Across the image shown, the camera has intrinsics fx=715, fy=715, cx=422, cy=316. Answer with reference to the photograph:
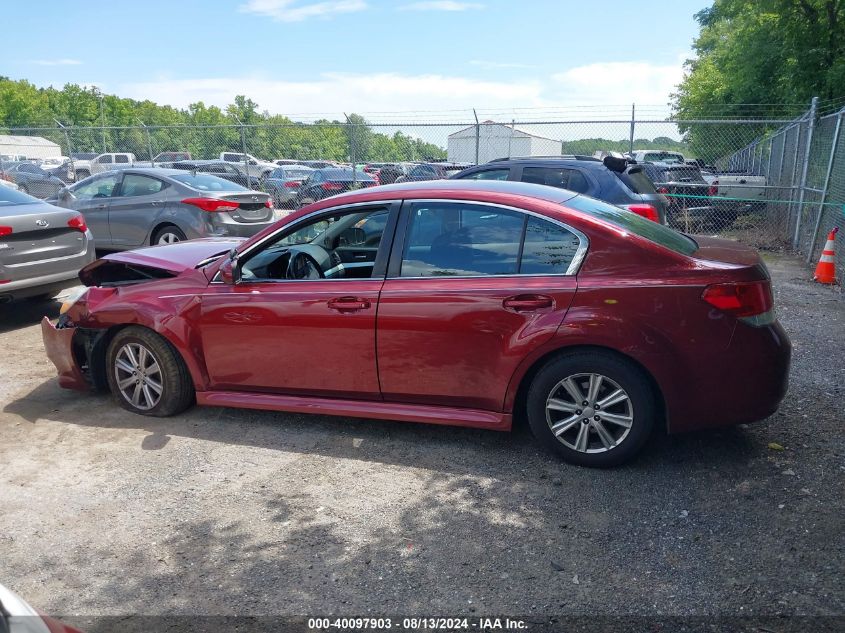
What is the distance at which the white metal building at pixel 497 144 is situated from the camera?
1620cm

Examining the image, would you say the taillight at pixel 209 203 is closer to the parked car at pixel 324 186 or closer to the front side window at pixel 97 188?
the front side window at pixel 97 188

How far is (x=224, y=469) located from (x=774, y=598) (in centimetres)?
295

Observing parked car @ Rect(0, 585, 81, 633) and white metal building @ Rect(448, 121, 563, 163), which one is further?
white metal building @ Rect(448, 121, 563, 163)

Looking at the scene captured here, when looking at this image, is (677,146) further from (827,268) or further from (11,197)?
(11,197)

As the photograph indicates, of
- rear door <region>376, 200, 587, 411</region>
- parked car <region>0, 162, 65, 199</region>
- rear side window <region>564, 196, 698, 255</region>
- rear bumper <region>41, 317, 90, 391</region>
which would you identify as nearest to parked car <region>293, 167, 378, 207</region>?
parked car <region>0, 162, 65, 199</region>

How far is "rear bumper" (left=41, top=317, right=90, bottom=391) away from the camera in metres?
5.23

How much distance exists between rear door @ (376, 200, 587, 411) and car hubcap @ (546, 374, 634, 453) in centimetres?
31

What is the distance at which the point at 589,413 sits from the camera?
13.1ft

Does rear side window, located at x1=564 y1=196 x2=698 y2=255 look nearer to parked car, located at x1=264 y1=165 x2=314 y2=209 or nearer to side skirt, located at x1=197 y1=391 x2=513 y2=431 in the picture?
side skirt, located at x1=197 y1=391 x2=513 y2=431

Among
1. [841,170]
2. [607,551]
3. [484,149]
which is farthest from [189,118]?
[607,551]

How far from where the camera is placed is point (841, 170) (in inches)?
401

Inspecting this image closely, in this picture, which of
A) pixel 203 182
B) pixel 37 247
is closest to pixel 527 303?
pixel 37 247

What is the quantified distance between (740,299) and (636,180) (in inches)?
209

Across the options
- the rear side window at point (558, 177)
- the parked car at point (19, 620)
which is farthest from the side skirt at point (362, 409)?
the rear side window at point (558, 177)
